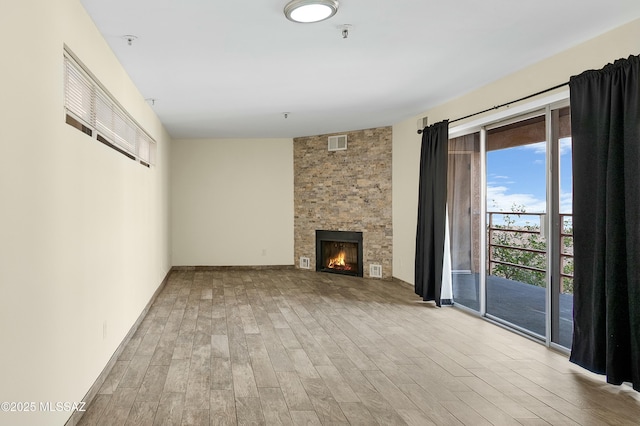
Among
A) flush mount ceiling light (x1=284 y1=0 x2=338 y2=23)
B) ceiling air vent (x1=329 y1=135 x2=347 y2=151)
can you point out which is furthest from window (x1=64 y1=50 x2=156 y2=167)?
ceiling air vent (x1=329 y1=135 x2=347 y2=151)

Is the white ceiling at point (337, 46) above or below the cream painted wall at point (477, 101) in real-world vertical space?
above

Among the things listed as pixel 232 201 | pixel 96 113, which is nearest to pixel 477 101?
pixel 96 113

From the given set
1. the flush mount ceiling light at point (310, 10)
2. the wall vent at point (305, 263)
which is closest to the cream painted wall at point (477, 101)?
the wall vent at point (305, 263)

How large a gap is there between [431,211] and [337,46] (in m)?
3.09

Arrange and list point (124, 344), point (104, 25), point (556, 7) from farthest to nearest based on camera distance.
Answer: point (124, 344) < point (104, 25) < point (556, 7)

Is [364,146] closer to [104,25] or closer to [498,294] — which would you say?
[498,294]

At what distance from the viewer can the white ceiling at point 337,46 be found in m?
3.10

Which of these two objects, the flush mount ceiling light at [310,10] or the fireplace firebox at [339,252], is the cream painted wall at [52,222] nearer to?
the flush mount ceiling light at [310,10]

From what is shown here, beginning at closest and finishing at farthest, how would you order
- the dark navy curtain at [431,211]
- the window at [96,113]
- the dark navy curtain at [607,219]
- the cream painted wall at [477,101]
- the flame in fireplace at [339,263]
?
the window at [96,113]
the dark navy curtain at [607,219]
the cream painted wall at [477,101]
the dark navy curtain at [431,211]
the flame in fireplace at [339,263]

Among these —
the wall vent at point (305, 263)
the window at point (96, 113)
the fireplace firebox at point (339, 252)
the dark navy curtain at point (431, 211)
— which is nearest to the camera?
the window at point (96, 113)

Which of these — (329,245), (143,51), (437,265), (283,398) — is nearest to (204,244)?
(329,245)

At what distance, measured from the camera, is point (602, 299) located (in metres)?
3.46

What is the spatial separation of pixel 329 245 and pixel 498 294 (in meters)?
4.08

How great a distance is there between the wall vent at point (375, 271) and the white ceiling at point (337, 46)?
121 inches
